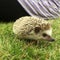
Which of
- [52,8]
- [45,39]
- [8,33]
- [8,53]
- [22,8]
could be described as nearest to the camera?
[8,53]

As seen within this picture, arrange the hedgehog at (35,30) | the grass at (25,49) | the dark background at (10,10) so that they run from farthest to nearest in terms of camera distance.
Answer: the dark background at (10,10) < the hedgehog at (35,30) < the grass at (25,49)

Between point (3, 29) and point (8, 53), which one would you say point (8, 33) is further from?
point (8, 53)

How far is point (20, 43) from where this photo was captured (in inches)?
173

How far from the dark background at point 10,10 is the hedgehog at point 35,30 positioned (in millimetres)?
1561

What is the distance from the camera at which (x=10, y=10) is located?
6.08 meters

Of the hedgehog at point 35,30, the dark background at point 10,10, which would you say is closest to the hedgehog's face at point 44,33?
the hedgehog at point 35,30

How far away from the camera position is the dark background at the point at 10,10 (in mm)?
6000

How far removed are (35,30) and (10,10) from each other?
1.92 meters

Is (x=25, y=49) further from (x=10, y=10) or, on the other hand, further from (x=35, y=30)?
(x=10, y=10)

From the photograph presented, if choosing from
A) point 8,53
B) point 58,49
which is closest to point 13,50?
point 8,53

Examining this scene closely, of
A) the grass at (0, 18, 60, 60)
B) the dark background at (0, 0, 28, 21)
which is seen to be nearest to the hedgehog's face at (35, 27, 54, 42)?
the grass at (0, 18, 60, 60)

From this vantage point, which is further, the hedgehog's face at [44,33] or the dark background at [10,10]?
the dark background at [10,10]

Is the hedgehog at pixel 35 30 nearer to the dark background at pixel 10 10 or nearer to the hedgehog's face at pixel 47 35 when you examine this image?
the hedgehog's face at pixel 47 35

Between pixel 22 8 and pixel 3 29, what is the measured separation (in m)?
1.10
